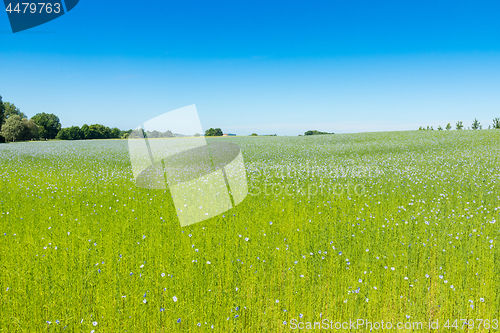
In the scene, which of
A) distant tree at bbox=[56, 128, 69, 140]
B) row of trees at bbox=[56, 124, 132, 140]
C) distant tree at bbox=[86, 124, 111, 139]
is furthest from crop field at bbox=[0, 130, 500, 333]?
distant tree at bbox=[56, 128, 69, 140]

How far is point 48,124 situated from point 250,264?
403 ft

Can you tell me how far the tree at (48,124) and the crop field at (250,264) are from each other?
359 feet

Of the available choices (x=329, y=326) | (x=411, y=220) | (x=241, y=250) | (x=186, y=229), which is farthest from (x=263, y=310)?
(x=411, y=220)

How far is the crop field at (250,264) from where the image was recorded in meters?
3.98

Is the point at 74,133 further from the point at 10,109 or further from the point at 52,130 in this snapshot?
the point at 10,109

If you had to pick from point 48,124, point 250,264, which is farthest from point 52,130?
point 250,264

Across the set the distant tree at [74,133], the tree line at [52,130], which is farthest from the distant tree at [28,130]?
the distant tree at [74,133]

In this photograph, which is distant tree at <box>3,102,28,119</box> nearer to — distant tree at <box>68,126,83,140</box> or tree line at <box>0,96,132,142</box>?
tree line at <box>0,96,132,142</box>

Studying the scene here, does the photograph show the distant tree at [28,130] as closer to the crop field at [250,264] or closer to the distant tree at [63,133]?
the distant tree at [63,133]

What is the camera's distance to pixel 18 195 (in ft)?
32.7

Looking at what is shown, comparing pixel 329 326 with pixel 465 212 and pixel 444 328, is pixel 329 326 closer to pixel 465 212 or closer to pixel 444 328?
pixel 444 328

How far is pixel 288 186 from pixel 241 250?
5.75 metres

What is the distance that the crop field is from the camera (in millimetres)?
3984

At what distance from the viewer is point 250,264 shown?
17.1 feet
